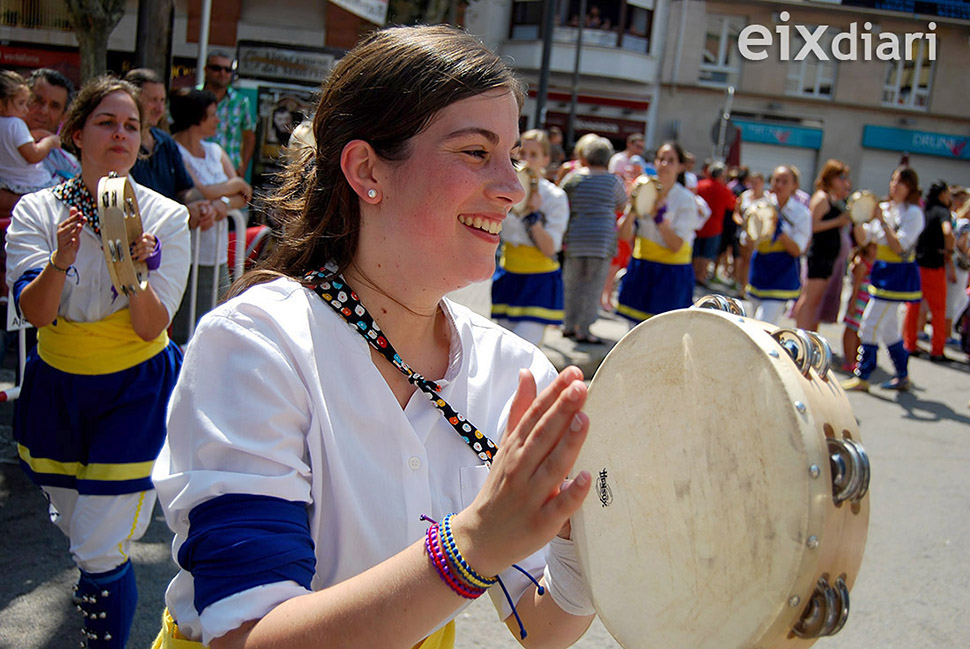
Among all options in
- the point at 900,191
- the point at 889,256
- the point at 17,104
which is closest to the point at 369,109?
the point at 17,104

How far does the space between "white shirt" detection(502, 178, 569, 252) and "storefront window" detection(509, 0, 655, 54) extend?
73.5 ft

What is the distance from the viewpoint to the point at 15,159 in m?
5.36

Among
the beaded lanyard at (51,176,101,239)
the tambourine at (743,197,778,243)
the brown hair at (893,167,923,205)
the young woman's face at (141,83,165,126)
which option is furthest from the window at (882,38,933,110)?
the beaded lanyard at (51,176,101,239)

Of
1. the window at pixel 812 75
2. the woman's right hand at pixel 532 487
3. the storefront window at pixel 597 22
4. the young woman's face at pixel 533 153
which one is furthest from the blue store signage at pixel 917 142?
the woman's right hand at pixel 532 487

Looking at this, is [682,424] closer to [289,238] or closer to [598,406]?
[598,406]

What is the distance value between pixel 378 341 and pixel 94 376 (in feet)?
5.80

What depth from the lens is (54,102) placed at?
6086 mm

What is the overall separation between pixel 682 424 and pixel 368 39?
35.9 inches

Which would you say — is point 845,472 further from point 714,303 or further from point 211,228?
point 211,228

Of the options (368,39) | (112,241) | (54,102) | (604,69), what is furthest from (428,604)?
(604,69)

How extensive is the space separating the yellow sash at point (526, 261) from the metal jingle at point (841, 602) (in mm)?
5644

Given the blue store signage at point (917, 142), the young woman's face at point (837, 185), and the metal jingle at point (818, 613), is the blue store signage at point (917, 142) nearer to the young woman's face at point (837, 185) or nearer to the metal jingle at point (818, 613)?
the young woman's face at point (837, 185)

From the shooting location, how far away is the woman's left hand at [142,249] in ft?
8.93

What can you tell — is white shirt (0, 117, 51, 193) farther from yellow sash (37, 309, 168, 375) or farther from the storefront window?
the storefront window
